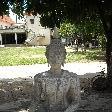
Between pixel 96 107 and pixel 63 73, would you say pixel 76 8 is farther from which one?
pixel 63 73

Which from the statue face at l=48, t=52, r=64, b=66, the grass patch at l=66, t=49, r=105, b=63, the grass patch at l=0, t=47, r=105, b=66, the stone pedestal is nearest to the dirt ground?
the stone pedestal

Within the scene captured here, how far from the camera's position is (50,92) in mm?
8273

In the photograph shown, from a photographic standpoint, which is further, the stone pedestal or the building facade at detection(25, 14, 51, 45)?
the building facade at detection(25, 14, 51, 45)

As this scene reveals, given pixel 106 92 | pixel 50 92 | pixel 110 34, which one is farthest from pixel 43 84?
pixel 110 34

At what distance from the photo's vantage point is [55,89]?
8.25 metres

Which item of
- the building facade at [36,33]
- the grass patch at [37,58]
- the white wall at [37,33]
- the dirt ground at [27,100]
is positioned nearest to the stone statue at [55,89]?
the dirt ground at [27,100]

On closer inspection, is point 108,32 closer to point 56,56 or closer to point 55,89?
point 56,56

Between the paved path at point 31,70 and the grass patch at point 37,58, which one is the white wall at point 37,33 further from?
the paved path at point 31,70

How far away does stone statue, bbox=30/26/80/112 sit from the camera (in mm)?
8250

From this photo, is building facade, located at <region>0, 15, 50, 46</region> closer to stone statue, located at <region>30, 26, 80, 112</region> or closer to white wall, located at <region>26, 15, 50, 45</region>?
white wall, located at <region>26, 15, 50, 45</region>

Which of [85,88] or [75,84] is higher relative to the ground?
[75,84]

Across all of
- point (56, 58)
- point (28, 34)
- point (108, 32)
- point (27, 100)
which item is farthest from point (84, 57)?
point (28, 34)

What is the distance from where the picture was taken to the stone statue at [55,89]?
8250 mm

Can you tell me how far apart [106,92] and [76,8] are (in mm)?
3311
